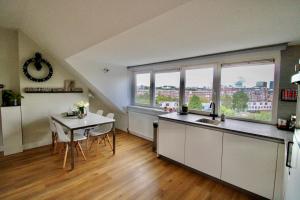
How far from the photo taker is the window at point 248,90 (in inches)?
92.0

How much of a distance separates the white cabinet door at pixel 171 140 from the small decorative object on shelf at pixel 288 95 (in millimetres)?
1507

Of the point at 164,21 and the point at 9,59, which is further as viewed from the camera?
the point at 9,59

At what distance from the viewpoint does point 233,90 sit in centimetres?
268

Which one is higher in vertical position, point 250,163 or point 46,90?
point 46,90

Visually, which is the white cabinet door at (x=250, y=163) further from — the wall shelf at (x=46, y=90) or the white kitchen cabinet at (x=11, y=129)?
the white kitchen cabinet at (x=11, y=129)

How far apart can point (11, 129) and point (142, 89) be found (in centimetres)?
311

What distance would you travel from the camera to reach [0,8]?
220 cm

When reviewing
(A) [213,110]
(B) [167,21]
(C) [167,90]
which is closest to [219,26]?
(B) [167,21]

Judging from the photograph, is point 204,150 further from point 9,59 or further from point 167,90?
point 9,59

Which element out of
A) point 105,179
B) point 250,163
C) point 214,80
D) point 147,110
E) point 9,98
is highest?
point 214,80

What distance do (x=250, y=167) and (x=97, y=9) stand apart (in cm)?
253

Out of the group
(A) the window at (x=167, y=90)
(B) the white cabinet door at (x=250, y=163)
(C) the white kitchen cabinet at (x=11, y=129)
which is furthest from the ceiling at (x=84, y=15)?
(A) the window at (x=167, y=90)

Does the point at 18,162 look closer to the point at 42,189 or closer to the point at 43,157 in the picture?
the point at 43,157

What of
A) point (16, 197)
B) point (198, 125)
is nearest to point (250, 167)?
point (198, 125)
